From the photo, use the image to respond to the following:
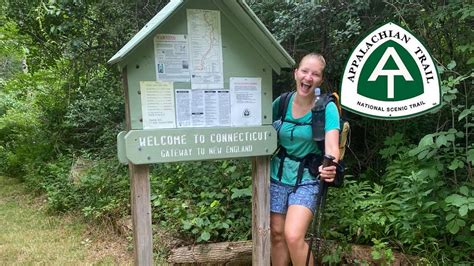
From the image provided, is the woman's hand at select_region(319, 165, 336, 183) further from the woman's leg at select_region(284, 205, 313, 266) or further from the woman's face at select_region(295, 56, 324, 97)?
the woman's face at select_region(295, 56, 324, 97)

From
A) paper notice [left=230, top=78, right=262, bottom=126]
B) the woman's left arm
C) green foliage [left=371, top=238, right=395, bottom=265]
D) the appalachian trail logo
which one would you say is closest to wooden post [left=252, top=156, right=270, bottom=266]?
paper notice [left=230, top=78, right=262, bottom=126]

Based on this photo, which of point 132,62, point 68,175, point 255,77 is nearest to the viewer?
point 132,62

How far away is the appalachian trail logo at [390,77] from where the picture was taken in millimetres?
2801

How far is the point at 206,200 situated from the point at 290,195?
5.33ft

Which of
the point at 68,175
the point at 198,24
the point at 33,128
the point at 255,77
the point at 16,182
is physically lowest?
the point at 16,182

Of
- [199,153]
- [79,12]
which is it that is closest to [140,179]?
[199,153]

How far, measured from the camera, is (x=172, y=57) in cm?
247

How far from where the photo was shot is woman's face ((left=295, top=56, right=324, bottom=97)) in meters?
2.77

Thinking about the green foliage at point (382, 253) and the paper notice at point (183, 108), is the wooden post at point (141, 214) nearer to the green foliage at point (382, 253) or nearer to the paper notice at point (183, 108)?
the paper notice at point (183, 108)

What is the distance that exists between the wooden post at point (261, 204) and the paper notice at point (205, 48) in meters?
0.66

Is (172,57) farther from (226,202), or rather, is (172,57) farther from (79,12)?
(79,12)

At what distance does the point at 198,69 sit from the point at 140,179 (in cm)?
77

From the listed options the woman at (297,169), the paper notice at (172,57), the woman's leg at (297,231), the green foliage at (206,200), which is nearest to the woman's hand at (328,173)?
the woman at (297,169)

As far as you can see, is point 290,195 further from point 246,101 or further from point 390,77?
point 390,77
